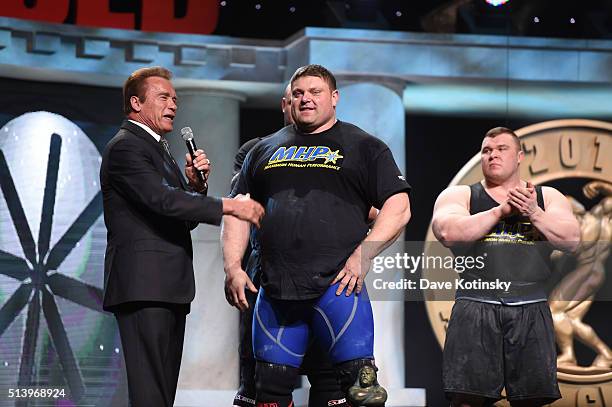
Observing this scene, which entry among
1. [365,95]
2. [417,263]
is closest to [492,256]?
[417,263]

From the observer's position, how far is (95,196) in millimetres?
6098

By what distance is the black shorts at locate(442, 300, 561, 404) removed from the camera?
170 inches

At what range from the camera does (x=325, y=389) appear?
3797 millimetres

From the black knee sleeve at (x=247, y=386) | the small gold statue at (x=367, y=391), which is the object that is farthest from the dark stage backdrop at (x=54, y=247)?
the small gold statue at (x=367, y=391)

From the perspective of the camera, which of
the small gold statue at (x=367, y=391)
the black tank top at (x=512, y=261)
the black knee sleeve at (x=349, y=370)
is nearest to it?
the small gold statue at (x=367, y=391)

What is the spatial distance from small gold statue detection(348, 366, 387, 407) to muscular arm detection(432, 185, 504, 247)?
119 centimetres

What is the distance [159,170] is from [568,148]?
305 cm

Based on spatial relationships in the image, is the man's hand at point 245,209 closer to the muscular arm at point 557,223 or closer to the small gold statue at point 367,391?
the small gold statue at point 367,391

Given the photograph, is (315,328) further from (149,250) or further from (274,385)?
(149,250)

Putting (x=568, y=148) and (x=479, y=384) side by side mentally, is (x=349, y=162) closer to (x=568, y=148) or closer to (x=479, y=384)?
(x=479, y=384)

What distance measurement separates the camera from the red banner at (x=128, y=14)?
580 cm

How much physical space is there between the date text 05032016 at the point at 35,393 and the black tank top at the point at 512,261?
251cm

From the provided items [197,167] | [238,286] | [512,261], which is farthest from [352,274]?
[512,261]

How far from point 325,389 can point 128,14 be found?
3059 millimetres
